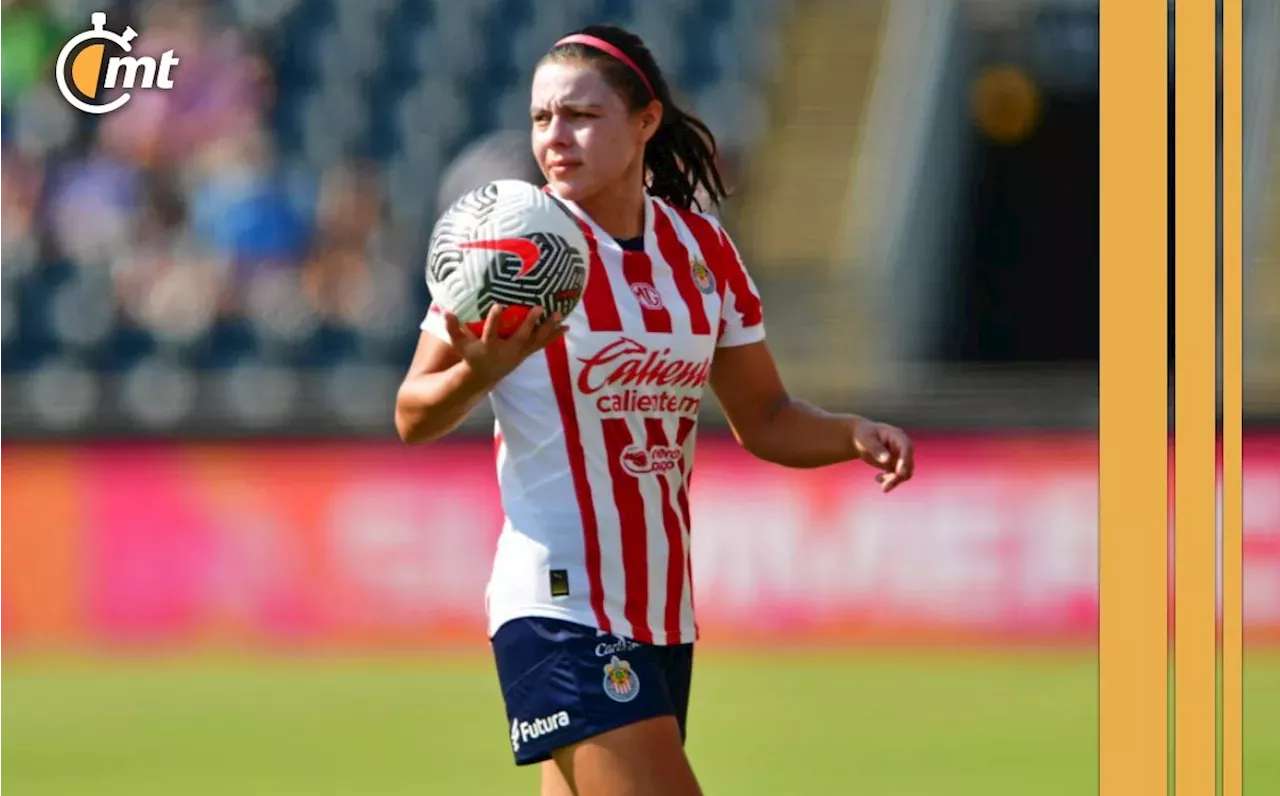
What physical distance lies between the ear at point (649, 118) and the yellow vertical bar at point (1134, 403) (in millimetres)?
1162

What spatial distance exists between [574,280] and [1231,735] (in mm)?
1273

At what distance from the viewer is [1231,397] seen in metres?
2.83

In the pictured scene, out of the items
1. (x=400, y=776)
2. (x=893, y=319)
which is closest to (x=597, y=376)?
(x=400, y=776)

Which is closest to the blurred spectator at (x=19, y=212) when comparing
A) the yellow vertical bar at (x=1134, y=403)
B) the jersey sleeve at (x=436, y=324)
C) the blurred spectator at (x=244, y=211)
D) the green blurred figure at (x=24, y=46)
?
the green blurred figure at (x=24, y=46)

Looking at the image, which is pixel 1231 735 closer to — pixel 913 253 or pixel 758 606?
pixel 758 606

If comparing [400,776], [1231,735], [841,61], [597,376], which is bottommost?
[400,776]

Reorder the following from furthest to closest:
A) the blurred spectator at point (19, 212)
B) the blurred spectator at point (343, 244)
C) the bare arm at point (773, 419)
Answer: the blurred spectator at point (19, 212) → the blurred spectator at point (343, 244) → the bare arm at point (773, 419)

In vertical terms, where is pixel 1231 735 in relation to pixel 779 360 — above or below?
below

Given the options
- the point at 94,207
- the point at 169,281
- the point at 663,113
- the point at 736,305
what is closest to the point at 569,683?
the point at 736,305

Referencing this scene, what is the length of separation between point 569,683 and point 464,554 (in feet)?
17.2

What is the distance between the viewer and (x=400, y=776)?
6367 millimetres

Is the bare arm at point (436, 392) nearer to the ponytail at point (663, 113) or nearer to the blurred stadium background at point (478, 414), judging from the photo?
the ponytail at point (663, 113)

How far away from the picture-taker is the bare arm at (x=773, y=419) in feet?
12.7

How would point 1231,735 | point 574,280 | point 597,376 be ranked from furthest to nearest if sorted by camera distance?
point 597,376
point 574,280
point 1231,735
